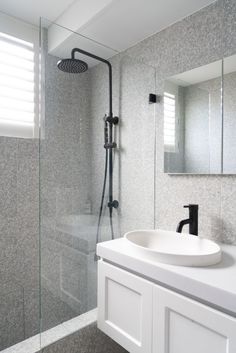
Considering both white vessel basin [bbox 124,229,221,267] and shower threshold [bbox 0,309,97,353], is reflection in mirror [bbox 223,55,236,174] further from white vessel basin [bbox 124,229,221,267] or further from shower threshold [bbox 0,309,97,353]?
shower threshold [bbox 0,309,97,353]

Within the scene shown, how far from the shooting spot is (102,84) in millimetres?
1649

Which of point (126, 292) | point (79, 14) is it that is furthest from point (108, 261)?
point (79, 14)

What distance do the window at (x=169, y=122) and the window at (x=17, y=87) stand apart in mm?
1068

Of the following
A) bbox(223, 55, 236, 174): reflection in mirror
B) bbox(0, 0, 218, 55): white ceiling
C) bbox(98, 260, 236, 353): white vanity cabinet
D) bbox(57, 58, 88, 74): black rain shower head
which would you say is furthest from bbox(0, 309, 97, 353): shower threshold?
bbox(0, 0, 218, 55): white ceiling

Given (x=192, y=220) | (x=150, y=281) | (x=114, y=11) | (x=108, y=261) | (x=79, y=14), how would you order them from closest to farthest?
(x=150, y=281) < (x=108, y=261) < (x=192, y=220) < (x=114, y=11) < (x=79, y=14)

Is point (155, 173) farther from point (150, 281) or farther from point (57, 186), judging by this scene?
point (150, 281)

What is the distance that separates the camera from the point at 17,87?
1.85m

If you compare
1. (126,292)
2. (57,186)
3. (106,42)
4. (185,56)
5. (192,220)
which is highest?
(106,42)

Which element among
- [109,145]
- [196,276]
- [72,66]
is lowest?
[196,276]

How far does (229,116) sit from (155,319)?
1.08 meters

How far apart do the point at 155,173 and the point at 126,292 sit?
867 mm

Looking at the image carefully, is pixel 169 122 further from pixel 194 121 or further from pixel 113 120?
pixel 113 120

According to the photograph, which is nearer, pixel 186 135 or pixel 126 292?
pixel 126 292

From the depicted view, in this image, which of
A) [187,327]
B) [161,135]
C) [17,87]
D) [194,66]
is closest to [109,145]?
[161,135]
